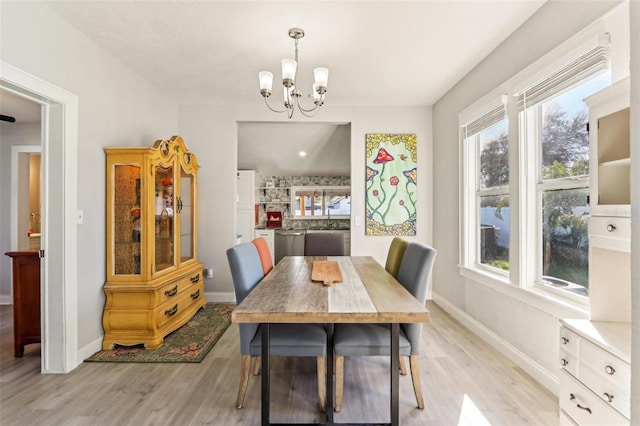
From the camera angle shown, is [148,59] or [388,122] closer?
[148,59]

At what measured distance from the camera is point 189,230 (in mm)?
3477

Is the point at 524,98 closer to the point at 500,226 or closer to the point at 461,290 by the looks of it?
the point at 500,226

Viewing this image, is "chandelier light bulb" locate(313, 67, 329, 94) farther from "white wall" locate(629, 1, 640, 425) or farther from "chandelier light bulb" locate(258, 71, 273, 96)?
"white wall" locate(629, 1, 640, 425)

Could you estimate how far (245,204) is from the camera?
19.4ft

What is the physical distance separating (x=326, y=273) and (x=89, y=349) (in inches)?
79.3

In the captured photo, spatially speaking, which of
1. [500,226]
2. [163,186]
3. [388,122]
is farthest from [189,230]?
[500,226]

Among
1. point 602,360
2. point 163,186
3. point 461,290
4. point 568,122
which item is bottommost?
point 461,290

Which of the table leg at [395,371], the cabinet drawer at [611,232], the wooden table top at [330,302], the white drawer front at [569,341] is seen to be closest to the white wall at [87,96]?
the wooden table top at [330,302]

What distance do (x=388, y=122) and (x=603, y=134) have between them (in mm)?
2845

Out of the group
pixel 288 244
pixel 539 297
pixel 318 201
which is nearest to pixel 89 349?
pixel 539 297

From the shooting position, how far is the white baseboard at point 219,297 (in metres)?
4.06

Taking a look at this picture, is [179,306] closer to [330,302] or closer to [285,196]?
[330,302]

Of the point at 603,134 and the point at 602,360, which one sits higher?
the point at 603,134

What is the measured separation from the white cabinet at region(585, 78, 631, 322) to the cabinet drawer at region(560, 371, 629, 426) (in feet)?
1.05
